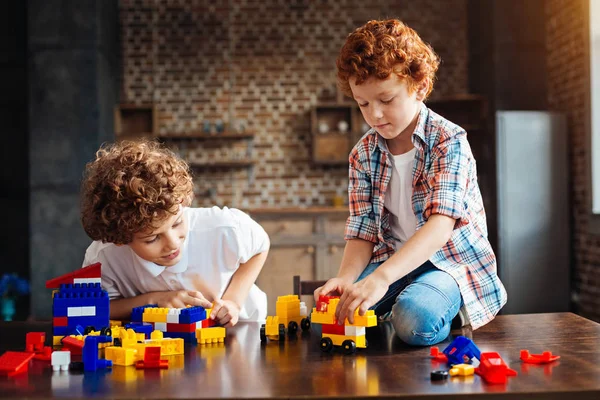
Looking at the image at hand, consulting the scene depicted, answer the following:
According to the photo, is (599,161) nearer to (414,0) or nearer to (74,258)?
(414,0)

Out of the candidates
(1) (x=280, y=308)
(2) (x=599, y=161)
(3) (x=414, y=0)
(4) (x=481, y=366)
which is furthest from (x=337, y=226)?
(4) (x=481, y=366)

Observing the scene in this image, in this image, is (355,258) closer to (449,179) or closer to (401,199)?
(401,199)

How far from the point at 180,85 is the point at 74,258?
212cm

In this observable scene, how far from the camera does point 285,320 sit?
73.8 inches

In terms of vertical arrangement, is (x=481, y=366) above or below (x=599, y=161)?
below

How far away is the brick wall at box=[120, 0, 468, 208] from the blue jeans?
463 cm

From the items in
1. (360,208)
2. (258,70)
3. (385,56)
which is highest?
(258,70)

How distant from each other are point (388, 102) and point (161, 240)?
807 millimetres

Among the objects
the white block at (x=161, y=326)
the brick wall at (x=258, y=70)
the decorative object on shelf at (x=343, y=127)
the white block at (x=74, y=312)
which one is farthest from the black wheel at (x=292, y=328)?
the brick wall at (x=258, y=70)

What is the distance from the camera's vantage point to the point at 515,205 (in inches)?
209

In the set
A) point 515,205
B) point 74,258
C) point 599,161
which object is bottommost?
point 74,258

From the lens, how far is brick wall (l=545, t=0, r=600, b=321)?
197 inches

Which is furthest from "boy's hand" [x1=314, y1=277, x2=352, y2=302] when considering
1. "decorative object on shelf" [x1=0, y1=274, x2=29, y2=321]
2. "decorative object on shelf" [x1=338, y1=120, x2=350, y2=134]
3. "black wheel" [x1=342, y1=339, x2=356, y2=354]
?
"decorative object on shelf" [x1=338, y1=120, x2=350, y2=134]

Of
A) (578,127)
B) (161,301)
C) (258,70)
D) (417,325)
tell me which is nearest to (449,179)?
(417,325)
